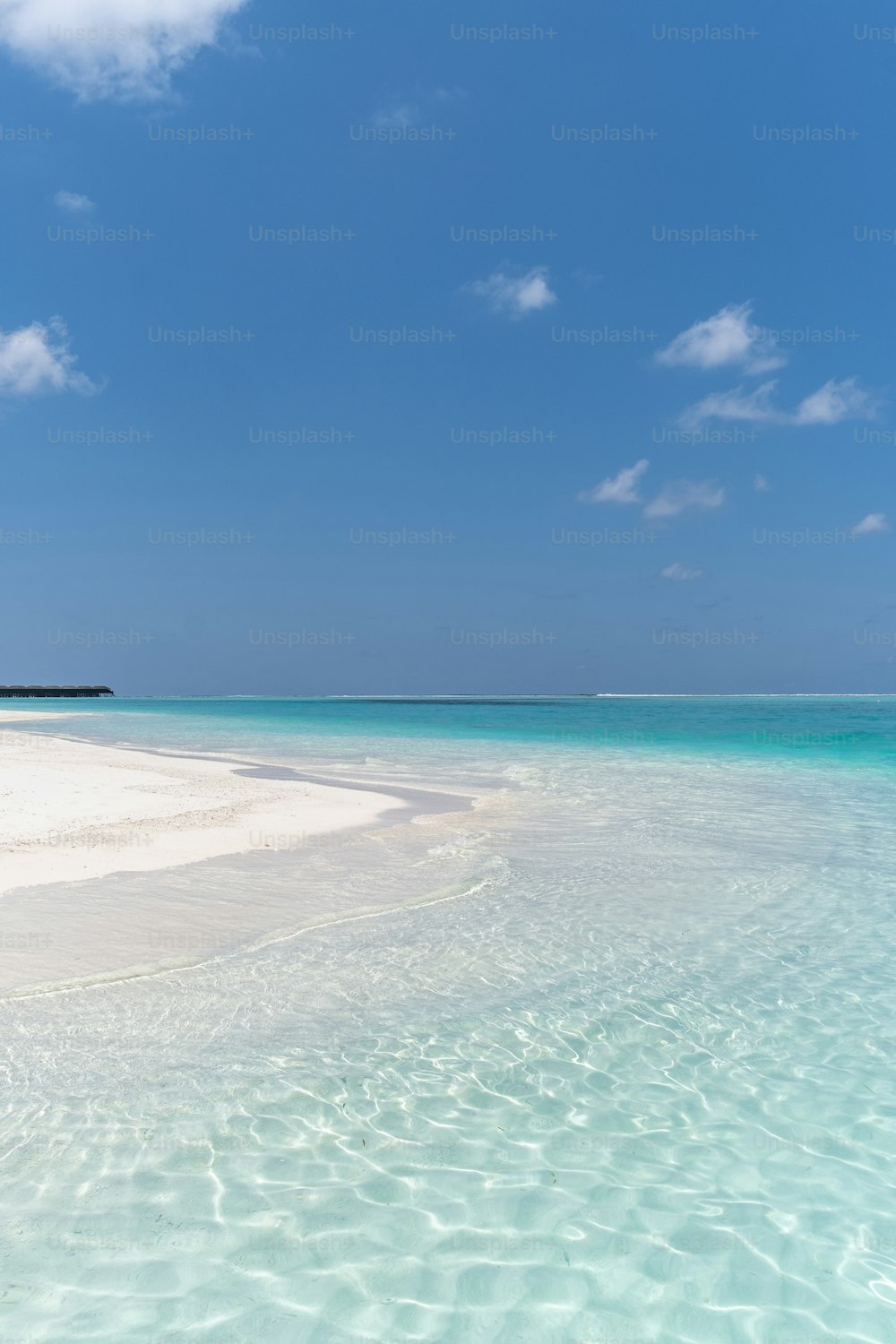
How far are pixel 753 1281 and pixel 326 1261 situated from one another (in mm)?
1834

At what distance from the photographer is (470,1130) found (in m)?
4.42

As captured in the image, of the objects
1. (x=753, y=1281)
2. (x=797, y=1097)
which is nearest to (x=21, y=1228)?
(x=753, y=1281)

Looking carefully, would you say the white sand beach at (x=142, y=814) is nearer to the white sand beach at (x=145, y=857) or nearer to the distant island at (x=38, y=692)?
the white sand beach at (x=145, y=857)

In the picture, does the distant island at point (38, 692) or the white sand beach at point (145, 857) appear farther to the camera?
the distant island at point (38, 692)

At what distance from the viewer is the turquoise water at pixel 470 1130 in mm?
3273

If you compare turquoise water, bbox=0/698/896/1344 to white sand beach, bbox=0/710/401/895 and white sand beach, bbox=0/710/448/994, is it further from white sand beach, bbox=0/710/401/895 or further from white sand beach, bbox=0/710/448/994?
white sand beach, bbox=0/710/401/895

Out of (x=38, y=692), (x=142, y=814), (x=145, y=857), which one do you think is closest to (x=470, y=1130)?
(x=145, y=857)

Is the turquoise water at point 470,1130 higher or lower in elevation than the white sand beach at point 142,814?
lower

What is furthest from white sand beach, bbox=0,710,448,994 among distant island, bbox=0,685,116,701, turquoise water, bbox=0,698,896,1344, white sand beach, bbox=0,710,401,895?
distant island, bbox=0,685,116,701

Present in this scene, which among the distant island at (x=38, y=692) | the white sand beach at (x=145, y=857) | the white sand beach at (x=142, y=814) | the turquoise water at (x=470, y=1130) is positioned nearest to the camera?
the turquoise water at (x=470, y=1130)

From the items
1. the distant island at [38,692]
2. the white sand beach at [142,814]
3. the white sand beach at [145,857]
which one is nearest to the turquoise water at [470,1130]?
the white sand beach at [145,857]

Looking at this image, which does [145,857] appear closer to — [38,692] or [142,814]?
[142,814]

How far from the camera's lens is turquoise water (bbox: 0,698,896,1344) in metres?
3.27

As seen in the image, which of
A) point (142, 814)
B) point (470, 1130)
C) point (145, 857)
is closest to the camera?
point (470, 1130)
